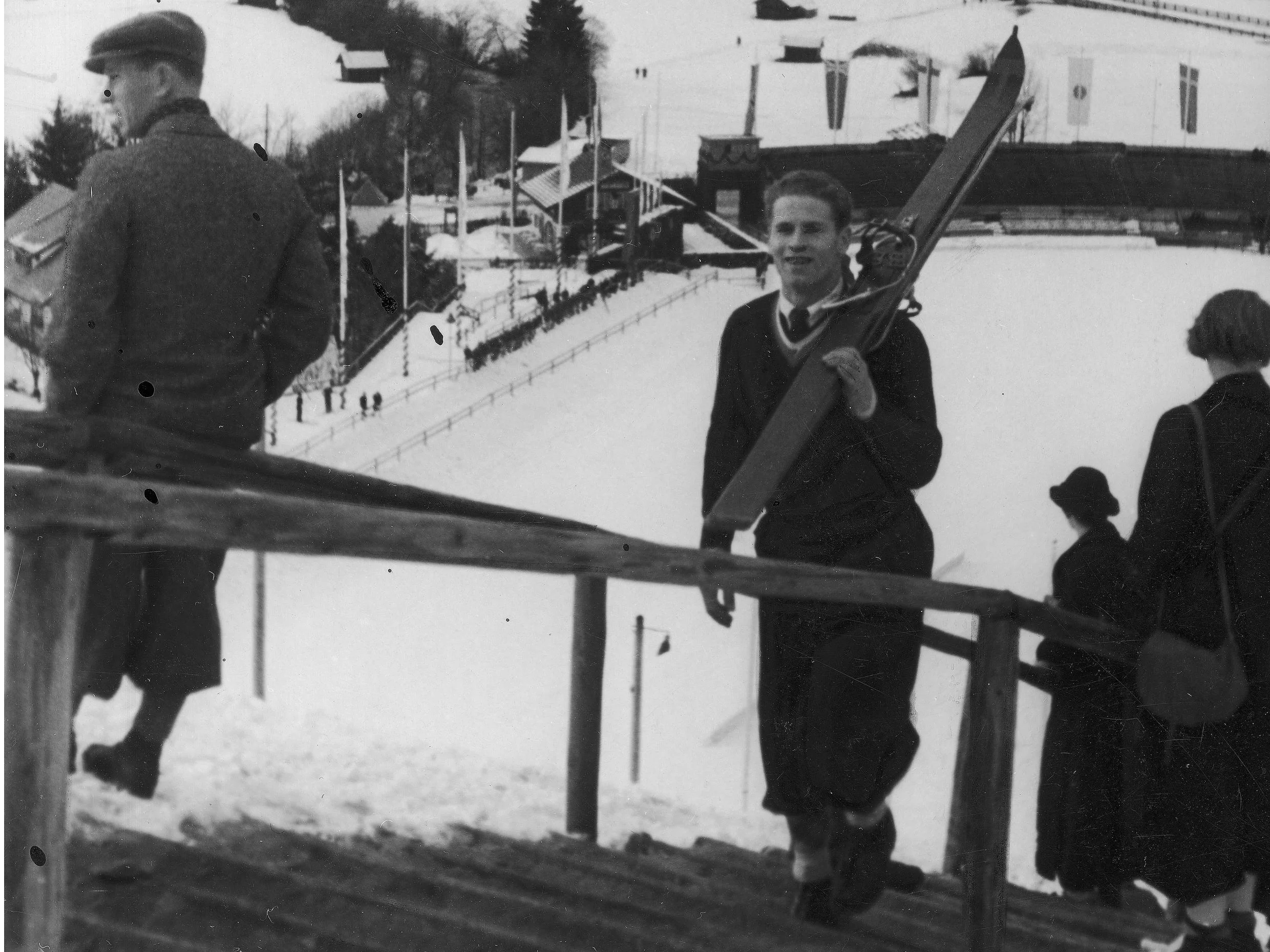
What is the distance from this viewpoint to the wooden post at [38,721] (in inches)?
65.2

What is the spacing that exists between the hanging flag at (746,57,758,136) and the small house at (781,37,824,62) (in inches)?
2.5

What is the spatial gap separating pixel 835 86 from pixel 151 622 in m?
1.70

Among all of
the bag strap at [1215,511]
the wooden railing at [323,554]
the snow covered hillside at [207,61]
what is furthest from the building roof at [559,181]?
the bag strap at [1215,511]

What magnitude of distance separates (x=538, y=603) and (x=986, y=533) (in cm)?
93

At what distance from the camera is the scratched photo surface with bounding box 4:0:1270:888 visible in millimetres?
2826

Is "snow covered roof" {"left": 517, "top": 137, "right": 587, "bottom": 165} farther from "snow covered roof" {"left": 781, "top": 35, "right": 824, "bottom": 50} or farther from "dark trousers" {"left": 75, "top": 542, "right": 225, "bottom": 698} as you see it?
"dark trousers" {"left": 75, "top": 542, "right": 225, "bottom": 698}

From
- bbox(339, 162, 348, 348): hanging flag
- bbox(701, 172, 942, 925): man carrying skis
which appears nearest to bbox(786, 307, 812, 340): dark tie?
bbox(701, 172, 942, 925): man carrying skis

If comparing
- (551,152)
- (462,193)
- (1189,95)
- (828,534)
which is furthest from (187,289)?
(1189,95)

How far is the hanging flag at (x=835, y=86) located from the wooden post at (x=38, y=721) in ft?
6.15

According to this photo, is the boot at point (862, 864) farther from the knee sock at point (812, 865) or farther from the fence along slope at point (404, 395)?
the fence along slope at point (404, 395)

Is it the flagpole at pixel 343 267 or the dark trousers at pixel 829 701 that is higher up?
the flagpole at pixel 343 267

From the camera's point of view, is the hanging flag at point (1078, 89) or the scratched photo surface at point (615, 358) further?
the hanging flag at point (1078, 89)

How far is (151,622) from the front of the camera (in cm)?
274

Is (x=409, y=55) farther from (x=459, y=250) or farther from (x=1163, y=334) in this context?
(x=1163, y=334)
